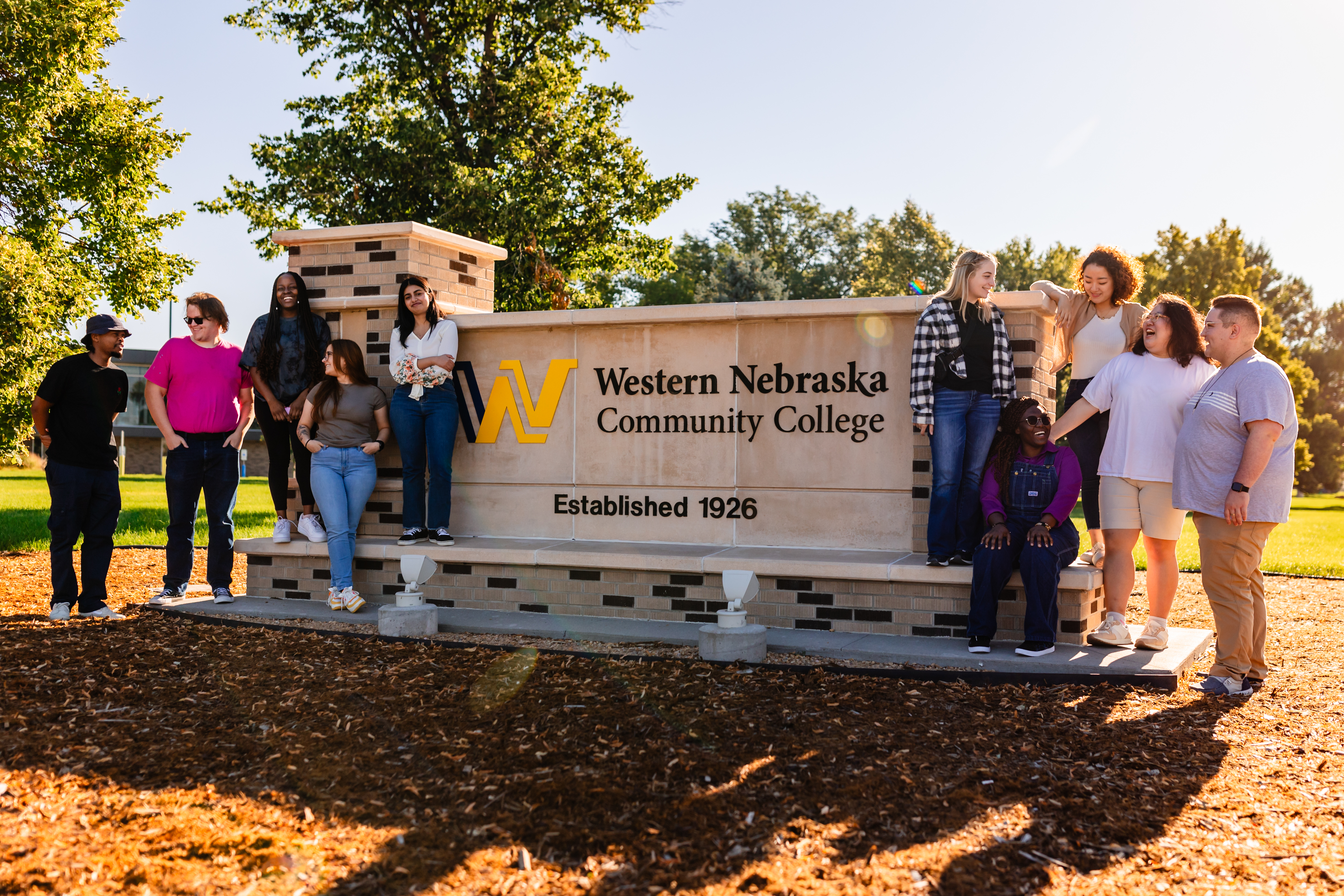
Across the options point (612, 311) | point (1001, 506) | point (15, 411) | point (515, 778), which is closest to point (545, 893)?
point (515, 778)

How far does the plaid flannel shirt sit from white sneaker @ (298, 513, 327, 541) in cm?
398

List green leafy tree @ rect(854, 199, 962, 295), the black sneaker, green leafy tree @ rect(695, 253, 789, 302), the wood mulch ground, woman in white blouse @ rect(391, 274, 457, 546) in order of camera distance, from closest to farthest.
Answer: the wood mulch ground → woman in white blouse @ rect(391, 274, 457, 546) → the black sneaker → green leafy tree @ rect(695, 253, 789, 302) → green leafy tree @ rect(854, 199, 962, 295)

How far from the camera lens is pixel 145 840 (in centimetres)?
304

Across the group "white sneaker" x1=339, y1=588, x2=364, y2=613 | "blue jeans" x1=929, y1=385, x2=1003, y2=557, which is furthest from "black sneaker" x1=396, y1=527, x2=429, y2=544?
"blue jeans" x1=929, y1=385, x2=1003, y2=557

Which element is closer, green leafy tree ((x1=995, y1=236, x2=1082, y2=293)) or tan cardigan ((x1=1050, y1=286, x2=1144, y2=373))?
tan cardigan ((x1=1050, y1=286, x2=1144, y2=373))

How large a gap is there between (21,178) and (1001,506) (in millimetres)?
14561

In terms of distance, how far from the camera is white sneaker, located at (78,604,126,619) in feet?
21.0

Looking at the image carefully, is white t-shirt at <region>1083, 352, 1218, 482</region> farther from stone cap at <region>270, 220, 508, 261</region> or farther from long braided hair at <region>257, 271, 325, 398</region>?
A: long braided hair at <region>257, 271, 325, 398</region>

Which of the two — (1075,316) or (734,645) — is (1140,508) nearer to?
(1075,316)

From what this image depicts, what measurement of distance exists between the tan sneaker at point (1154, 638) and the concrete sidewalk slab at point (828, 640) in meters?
0.04

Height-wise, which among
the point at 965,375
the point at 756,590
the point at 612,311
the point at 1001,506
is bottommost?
the point at 756,590

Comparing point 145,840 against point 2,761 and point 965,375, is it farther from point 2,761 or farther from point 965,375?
point 965,375

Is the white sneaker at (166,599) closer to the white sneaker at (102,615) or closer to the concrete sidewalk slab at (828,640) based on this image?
the concrete sidewalk slab at (828,640)

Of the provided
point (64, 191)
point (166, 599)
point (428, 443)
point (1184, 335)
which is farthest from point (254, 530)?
point (1184, 335)
